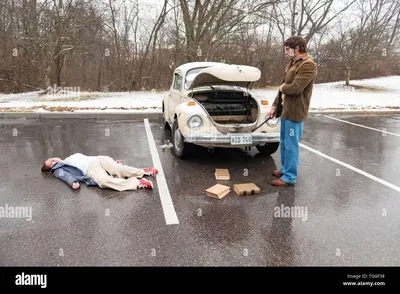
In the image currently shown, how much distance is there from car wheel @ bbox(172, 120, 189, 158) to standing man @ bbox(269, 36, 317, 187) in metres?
1.72

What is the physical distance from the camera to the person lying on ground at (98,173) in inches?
158

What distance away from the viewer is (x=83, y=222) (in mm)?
3178

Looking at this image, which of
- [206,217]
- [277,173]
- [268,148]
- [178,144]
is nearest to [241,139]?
[277,173]

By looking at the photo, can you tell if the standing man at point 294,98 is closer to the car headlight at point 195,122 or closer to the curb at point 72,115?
the car headlight at point 195,122

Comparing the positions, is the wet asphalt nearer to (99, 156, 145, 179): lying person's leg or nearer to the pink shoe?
the pink shoe

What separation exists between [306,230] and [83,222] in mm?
2342

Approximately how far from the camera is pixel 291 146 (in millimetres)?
4129

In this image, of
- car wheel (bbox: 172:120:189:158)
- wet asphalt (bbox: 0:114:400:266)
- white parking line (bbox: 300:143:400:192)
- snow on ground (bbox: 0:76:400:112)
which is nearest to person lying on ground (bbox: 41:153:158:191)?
wet asphalt (bbox: 0:114:400:266)

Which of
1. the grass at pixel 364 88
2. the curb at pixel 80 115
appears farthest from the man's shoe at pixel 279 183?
the grass at pixel 364 88

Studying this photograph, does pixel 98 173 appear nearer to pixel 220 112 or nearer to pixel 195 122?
pixel 195 122

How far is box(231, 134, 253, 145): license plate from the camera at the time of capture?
15.6 ft

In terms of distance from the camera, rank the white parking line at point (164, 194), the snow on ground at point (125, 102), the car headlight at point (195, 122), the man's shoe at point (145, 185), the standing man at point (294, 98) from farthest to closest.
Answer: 1. the snow on ground at point (125, 102)
2. the car headlight at point (195, 122)
3. the man's shoe at point (145, 185)
4. the standing man at point (294, 98)
5. the white parking line at point (164, 194)

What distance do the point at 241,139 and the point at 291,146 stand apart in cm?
90

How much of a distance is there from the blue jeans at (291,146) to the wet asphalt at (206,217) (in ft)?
0.66
